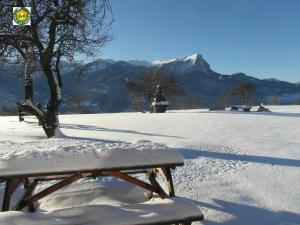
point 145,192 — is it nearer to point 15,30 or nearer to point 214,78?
point 15,30

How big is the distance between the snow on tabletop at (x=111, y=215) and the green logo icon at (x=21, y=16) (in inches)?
298

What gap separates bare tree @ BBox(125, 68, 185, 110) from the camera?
39469 millimetres

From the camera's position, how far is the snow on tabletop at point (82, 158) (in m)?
3.47

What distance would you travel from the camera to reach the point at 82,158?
3.66m

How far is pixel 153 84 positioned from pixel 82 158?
3685cm

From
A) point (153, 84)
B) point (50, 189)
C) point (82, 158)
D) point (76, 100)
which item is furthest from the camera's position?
point (76, 100)

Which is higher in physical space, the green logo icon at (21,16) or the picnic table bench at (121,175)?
the green logo icon at (21,16)

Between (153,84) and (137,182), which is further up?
(153,84)

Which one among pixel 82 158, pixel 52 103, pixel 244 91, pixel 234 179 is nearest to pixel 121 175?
pixel 82 158

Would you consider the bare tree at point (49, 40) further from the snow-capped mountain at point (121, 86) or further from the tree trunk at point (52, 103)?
the snow-capped mountain at point (121, 86)

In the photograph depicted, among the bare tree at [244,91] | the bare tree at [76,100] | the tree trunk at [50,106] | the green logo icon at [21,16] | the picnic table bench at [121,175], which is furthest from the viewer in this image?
the bare tree at [76,100]

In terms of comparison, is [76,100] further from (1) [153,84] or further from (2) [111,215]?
(2) [111,215]

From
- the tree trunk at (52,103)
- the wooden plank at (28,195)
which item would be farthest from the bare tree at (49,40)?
the wooden plank at (28,195)

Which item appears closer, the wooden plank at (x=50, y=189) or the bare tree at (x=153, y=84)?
the wooden plank at (x=50, y=189)
